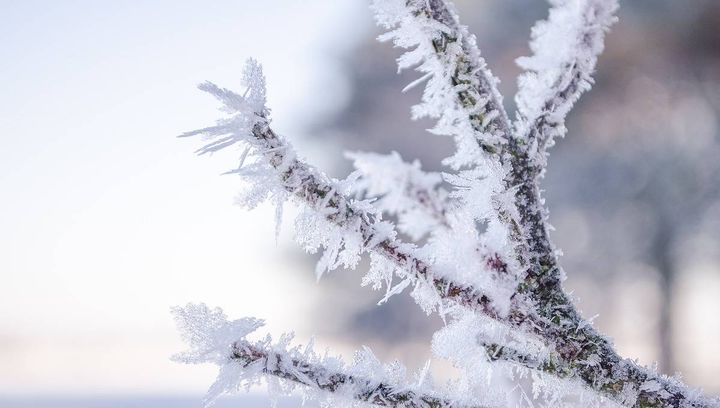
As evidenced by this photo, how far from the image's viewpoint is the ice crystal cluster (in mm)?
669

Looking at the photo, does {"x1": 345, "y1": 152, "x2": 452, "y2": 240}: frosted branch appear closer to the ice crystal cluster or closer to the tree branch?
the ice crystal cluster

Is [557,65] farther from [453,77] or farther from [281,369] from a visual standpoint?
[281,369]

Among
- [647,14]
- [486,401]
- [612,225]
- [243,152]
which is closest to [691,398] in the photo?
[486,401]

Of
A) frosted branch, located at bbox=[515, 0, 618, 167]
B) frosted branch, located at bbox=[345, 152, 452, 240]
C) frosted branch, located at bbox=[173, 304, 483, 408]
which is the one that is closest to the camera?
frosted branch, located at bbox=[345, 152, 452, 240]

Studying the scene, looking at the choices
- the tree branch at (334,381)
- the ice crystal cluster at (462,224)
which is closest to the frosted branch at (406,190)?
the ice crystal cluster at (462,224)

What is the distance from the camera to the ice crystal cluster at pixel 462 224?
2.19 feet

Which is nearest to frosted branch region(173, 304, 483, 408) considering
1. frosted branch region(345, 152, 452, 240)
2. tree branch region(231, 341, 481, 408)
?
tree branch region(231, 341, 481, 408)

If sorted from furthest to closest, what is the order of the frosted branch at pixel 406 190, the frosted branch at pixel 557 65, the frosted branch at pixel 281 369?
the frosted branch at pixel 281 369 < the frosted branch at pixel 557 65 < the frosted branch at pixel 406 190

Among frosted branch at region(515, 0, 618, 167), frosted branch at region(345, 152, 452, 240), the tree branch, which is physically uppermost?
frosted branch at region(515, 0, 618, 167)

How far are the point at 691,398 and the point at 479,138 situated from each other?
0.41 meters

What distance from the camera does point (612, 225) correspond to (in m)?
10.1

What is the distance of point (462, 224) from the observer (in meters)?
0.69

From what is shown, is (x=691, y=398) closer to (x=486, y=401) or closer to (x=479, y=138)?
(x=486, y=401)

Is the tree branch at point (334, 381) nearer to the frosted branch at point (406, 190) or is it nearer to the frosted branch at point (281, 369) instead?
the frosted branch at point (281, 369)
